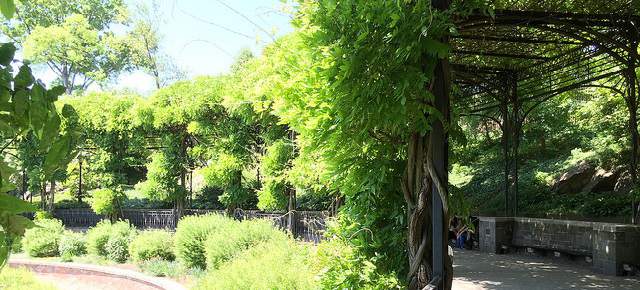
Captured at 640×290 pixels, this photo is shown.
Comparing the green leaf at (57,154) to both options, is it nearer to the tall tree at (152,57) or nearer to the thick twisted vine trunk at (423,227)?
the thick twisted vine trunk at (423,227)

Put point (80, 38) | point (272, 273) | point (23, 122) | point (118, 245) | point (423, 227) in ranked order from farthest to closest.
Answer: point (80, 38)
point (118, 245)
point (272, 273)
point (423, 227)
point (23, 122)

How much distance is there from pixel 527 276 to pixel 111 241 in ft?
34.3

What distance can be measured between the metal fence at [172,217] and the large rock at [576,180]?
30.6ft

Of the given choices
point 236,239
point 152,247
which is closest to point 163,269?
point 152,247

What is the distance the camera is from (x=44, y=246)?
49.1 feet

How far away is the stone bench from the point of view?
28.6 feet

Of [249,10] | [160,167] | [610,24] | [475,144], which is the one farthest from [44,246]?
[475,144]

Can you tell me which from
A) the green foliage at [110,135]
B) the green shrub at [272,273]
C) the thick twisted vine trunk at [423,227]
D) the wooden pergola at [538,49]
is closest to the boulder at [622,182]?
the wooden pergola at [538,49]

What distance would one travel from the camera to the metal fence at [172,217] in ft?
42.0

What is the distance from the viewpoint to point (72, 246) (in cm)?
1453

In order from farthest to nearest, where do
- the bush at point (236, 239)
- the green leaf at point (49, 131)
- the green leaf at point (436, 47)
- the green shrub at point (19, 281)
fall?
1. the bush at point (236, 239)
2. the green shrub at point (19, 281)
3. the green leaf at point (436, 47)
4. the green leaf at point (49, 131)

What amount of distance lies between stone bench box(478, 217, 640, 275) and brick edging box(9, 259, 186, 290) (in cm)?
742

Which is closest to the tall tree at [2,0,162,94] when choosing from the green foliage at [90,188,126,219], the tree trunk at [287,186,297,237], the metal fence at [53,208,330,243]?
the metal fence at [53,208,330,243]

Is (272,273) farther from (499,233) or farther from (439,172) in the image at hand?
(499,233)
